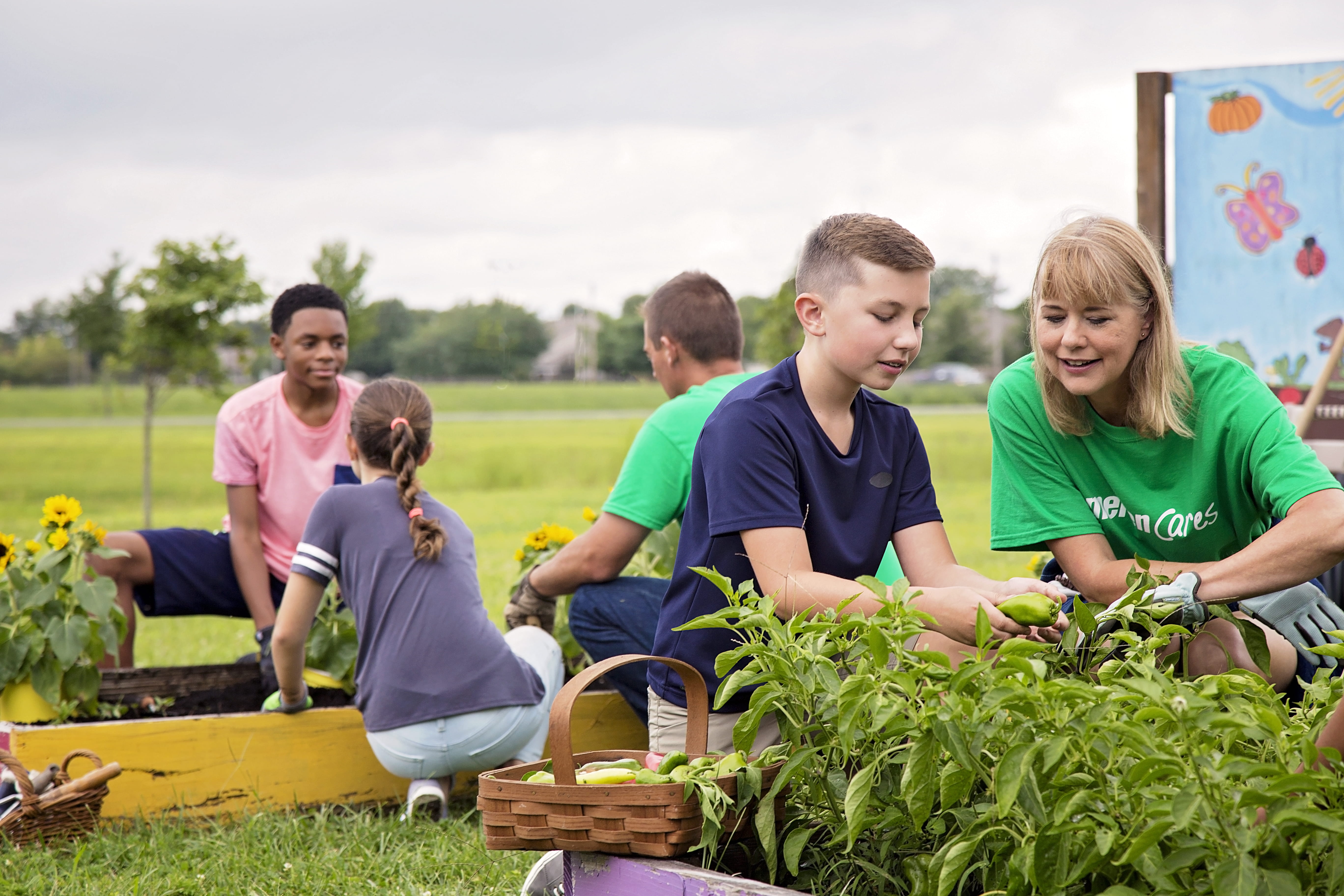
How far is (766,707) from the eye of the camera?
1499 millimetres

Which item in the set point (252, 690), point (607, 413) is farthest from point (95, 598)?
point (607, 413)

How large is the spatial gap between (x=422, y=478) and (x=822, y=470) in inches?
206

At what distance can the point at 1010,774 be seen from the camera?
1.21 m

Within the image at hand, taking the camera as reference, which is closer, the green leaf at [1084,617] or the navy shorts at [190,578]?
the green leaf at [1084,617]

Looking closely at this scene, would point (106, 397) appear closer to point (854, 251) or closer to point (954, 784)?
Answer: point (854, 251)

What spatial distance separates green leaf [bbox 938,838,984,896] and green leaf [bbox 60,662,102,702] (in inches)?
118

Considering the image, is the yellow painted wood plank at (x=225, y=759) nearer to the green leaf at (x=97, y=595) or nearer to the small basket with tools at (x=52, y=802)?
the small basket with tools at (x=52, y=802)

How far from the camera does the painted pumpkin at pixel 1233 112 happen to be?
447 cm

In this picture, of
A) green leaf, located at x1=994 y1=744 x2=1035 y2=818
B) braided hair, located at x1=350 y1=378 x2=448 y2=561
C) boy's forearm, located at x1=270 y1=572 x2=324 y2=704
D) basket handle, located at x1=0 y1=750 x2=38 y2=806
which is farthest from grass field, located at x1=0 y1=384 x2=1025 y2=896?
green leaf, located at x1=994 y1=744 x2=1035 y2=818

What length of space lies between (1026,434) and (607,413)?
31.5 m

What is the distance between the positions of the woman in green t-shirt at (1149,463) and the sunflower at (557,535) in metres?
1.76

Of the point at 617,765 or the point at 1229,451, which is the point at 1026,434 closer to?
the point at 1229,451

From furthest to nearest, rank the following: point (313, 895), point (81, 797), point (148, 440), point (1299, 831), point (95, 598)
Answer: point (148, 440) → point (95, 598) → point (81, 797) → point (313, 895) → point (1299, 831)

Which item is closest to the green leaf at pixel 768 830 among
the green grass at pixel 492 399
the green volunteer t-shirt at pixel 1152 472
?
the green volunteer t-shirt at pixel 1152 472
